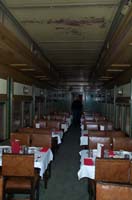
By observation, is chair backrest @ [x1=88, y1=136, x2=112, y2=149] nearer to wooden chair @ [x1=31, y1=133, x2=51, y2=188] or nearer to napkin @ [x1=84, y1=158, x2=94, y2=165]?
wooden chair @ [x1=31, y1=133, x2=51, y2=188]

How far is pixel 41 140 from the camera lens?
4988 mm

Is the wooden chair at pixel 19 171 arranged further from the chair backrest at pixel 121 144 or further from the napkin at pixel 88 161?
the chair backrest at pixel 121 144

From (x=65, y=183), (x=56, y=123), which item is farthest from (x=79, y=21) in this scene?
(x=56, y=123)

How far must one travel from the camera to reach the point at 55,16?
3795 millimetres

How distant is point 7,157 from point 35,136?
5.86 ft

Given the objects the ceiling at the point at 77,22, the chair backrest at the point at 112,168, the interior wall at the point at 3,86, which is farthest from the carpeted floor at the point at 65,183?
the ceiling at the point at 77,22

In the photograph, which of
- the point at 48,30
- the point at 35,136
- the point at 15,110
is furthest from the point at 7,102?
the point at 48,30

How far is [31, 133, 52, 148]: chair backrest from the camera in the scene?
4.93m

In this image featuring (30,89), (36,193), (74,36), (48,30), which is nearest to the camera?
(36,193)

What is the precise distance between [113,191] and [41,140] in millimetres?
3103

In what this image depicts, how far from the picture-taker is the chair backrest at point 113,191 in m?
1.99

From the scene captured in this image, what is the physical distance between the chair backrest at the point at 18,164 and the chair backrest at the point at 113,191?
4.43 ft

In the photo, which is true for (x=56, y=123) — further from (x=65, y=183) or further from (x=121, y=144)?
(x=121, y=144)

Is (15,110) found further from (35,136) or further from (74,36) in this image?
(74,36)
